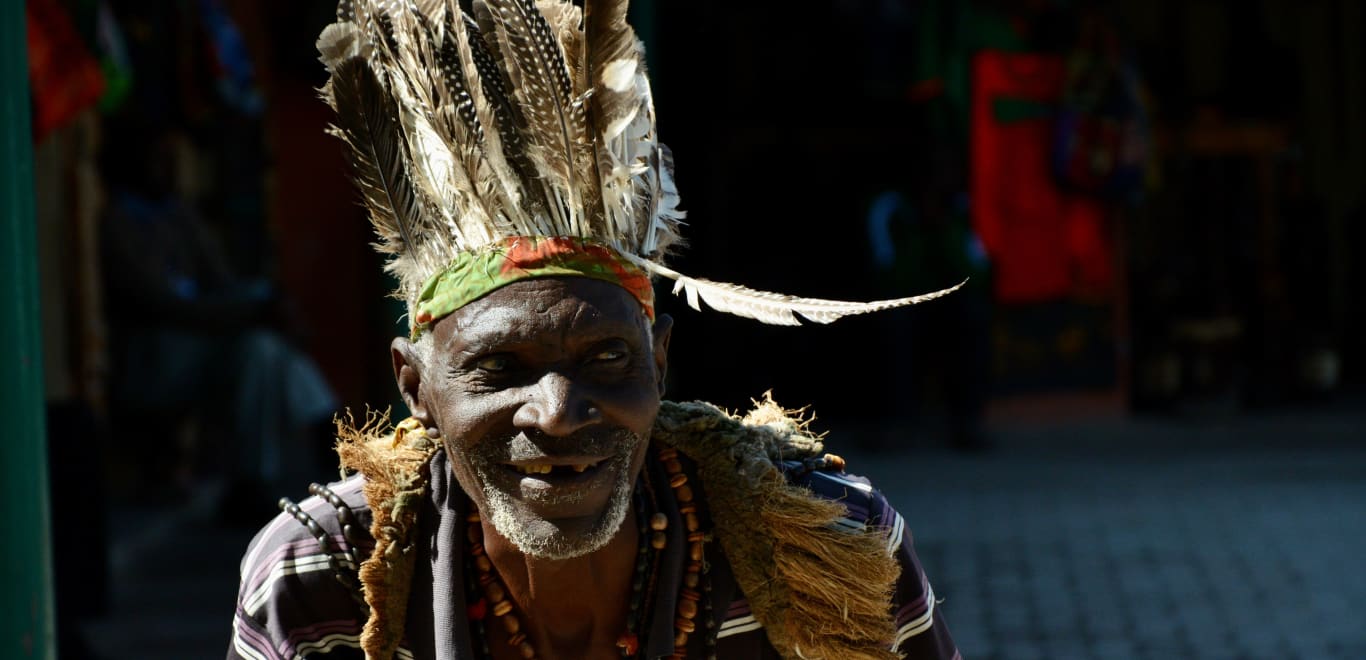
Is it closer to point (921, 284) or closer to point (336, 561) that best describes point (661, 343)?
point (336, 561)

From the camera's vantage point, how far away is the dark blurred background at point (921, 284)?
19.2 ft

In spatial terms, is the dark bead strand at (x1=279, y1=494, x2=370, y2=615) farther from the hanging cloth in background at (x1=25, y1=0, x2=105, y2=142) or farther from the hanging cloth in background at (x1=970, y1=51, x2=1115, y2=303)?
the hanging cloth in background at (x1=970, y1=51, x2=1115, y2=303)

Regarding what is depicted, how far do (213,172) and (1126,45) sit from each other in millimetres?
5523

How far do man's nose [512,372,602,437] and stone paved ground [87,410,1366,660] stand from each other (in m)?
3.25

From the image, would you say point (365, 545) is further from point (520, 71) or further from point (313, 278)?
point (313, 278)

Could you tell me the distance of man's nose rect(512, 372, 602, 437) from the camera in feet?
7.22

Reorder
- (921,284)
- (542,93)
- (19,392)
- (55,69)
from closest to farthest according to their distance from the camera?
(542,93) < (19,392) < (55,69) < (921,284)

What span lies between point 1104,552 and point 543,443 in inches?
191

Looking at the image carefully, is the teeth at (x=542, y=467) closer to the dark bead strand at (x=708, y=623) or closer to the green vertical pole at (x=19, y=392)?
the dark bead strand at (x=708, y=623)

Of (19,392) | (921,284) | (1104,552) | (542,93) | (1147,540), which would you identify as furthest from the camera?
(921,284)

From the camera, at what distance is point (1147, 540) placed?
6.83m

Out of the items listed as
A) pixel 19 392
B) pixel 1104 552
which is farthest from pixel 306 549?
pixel 1104 552

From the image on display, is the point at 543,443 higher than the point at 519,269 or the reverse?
the reverse

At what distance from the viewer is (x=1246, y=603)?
5809mm
